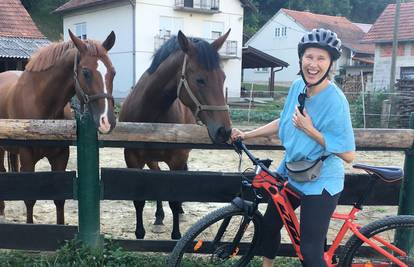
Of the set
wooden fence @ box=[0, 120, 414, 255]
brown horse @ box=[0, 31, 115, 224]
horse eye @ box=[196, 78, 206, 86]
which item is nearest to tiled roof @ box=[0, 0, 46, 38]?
brown horse @ box=[0, 31, 115, 224]

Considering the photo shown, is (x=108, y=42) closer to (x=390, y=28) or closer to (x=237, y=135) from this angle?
(x=237, y=135)

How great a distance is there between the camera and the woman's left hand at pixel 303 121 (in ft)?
7.78

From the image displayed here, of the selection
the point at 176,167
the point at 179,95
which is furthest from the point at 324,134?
the point at 176,167

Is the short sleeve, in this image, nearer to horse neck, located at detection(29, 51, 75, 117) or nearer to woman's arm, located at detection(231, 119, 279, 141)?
woman's arm, located at detection(231, 119, 279, 141)

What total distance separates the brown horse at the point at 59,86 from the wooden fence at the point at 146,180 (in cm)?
35

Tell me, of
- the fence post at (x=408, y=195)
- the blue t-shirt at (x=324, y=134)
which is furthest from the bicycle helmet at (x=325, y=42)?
the fence post at (x=408, y=195)

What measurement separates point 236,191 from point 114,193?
95 centimetres

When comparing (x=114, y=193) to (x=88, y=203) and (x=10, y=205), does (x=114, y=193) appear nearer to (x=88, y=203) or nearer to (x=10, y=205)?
(x=88, y=203)

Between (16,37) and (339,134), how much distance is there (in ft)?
58.4

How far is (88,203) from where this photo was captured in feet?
Answer: 10.5

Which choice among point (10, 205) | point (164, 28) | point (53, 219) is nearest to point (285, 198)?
point (53, 219)

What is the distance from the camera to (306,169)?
246 centimetres

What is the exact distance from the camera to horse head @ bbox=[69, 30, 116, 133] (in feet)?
10.3

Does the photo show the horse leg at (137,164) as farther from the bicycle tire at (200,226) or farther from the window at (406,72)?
the window at (406,72)
